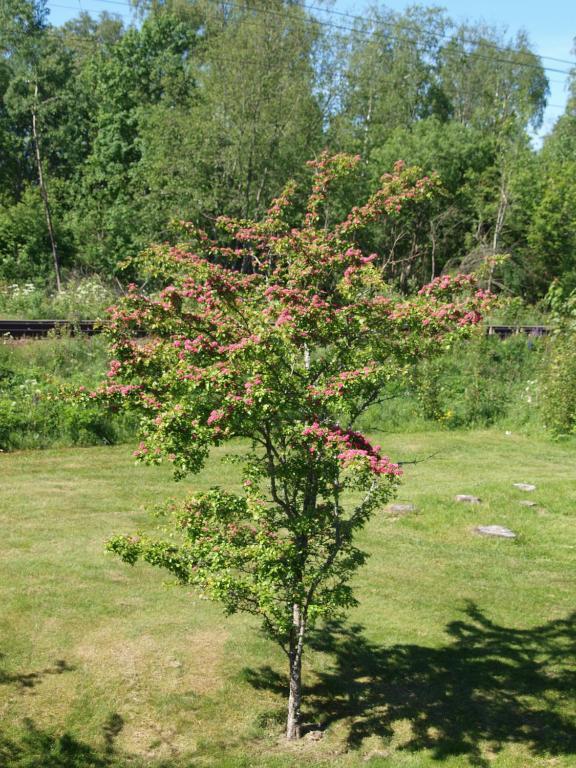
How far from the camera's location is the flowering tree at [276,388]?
595 centimetres

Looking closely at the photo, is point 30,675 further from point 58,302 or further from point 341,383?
point 58,302

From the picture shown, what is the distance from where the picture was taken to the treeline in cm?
2892

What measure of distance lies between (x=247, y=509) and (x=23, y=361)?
12.3 m

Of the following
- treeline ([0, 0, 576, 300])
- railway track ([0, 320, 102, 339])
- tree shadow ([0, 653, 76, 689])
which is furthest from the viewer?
treeline ([0, 0, 576, 300])

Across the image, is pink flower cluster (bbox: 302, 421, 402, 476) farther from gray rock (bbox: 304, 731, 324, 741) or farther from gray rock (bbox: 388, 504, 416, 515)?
gray rock (bbox: 388, 504, 416, 515)

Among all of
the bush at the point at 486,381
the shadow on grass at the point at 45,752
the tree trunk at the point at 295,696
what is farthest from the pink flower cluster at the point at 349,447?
the bush at the point at 486,381

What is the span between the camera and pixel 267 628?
22.4 feet

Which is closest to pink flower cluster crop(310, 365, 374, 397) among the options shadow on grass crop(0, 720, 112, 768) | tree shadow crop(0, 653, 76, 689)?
shadow on grass crop(0, 720, 112, 768)

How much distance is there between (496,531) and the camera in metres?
11.2

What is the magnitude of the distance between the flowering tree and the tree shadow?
4.63 ft

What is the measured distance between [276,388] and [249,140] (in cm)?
2436

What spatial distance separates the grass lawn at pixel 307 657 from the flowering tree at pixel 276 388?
2.46 feet

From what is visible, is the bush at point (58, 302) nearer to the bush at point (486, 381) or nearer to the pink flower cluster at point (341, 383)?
the bush at point (486, 381)

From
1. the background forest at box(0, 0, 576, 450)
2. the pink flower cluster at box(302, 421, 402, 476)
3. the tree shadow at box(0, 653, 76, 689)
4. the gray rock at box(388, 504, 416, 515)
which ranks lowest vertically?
the tree shadow at box(0, 653, 76, 689)
